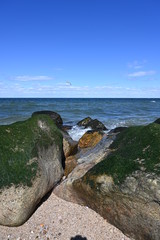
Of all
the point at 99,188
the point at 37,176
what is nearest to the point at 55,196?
the point at 37,176

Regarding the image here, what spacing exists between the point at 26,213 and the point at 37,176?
77 centimetres

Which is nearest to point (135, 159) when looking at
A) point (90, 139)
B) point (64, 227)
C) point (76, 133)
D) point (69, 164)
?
point (64, 227)

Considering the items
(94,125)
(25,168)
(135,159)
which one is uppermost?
(135,159)

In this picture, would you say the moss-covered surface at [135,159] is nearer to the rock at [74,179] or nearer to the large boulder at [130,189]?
the large boulder at [130,189]

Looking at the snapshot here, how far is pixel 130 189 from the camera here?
4.18 meters

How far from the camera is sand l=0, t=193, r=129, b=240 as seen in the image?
4.21 metres

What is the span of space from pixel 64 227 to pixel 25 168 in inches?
57.9

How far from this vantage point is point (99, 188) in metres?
4.49

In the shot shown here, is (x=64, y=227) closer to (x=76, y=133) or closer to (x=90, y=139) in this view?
(x=90, y=139)

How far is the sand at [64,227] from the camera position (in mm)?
4215

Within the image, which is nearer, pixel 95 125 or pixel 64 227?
pixel 64 227

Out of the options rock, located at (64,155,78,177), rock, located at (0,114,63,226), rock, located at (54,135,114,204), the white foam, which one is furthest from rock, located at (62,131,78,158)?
the white foam

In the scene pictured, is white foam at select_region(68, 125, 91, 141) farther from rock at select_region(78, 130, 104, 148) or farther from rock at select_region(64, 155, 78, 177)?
rock at select_region(64, 155, 78, 177)

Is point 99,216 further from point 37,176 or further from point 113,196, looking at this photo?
point 37,176
